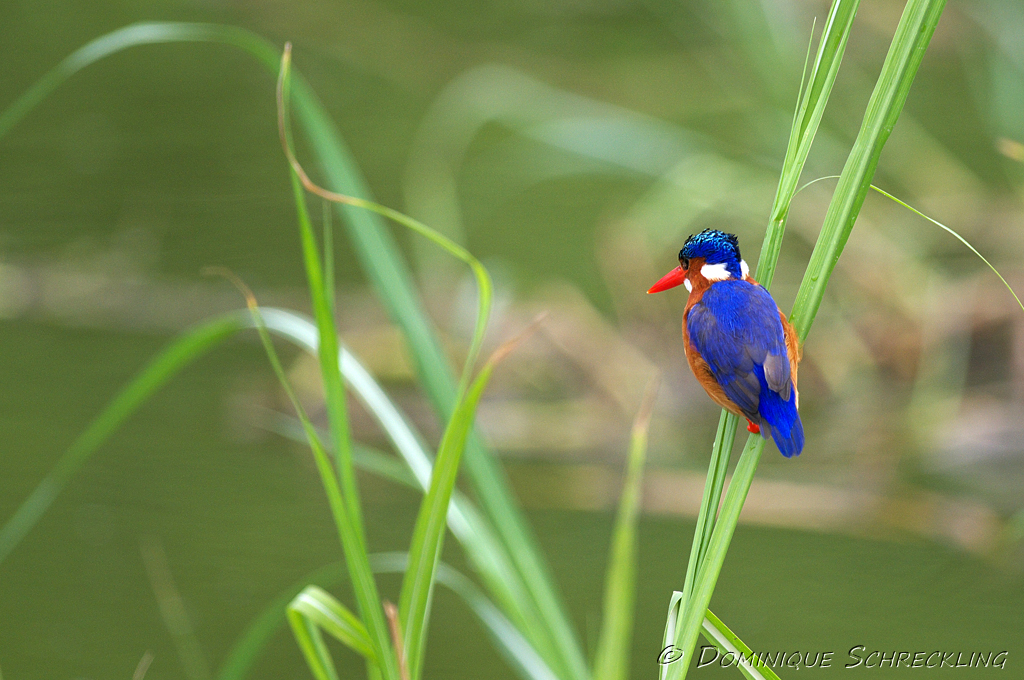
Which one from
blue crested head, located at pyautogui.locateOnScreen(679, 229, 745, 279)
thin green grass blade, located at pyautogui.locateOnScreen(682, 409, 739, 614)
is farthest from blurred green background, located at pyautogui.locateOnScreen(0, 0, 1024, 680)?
thin green grass blade, located at pyautogui.locateOnScreen(682, 409, 739, 614)

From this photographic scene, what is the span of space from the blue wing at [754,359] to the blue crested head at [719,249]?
2 cm

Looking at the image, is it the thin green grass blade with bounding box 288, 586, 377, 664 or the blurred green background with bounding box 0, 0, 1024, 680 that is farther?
the blurred green background with bounding box 0, 0, 1024, 680

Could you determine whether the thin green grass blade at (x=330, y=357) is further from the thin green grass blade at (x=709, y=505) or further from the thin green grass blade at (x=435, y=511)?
the thin green grass blade at (x=709, y=505)

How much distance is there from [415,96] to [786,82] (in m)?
2.43

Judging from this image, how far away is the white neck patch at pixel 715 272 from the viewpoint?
62 cm

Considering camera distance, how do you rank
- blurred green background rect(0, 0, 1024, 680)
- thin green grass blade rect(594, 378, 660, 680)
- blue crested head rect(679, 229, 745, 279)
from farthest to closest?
blurred green background rect(0, 0, 1024, 680) → blue crested head rect(679, 229, 745, 279) → thin green grass blade rect(594, 378, 660, 680)

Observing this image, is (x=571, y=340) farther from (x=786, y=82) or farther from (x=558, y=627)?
(x=558, y=627)

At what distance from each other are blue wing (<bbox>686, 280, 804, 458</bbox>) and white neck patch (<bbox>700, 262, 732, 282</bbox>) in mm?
15

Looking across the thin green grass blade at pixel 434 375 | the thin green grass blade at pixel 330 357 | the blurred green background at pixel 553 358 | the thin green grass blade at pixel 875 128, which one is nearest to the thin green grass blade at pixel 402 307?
the thin green grass blade at pixel 434 375

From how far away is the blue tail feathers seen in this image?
59cm

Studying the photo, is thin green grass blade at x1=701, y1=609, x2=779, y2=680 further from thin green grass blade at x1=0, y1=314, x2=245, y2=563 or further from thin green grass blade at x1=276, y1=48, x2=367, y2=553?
thin green grass blade at x1=0, y1=314, x2=245, y2=563

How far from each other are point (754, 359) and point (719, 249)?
3.0 inches

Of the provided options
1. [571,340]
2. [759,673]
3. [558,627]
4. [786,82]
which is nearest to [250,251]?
[571,340]

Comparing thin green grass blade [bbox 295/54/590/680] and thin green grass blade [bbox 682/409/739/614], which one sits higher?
thin green grass blade [bbox 295/54/590/680]
